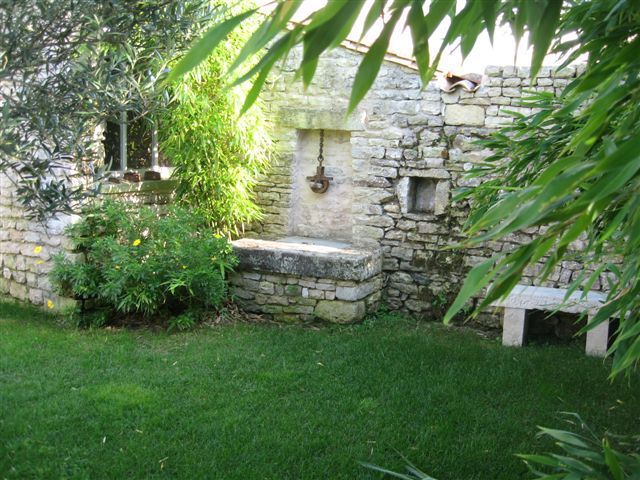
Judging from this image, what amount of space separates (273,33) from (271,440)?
351cm

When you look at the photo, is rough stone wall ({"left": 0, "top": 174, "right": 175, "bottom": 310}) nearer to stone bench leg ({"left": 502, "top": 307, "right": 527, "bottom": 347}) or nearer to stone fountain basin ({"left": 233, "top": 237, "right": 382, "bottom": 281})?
stone fountain basin ({"left": 233, "top": 237, "right": 382, "bottom": 281})

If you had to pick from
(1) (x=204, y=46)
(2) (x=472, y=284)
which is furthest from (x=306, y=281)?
(1) (x=204, y=46)

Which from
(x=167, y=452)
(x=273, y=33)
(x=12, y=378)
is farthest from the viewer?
(x=12, y=378)

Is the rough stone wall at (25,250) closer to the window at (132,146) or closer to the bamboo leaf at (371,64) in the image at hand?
the window at (132,146)

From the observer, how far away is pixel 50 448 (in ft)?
14.3

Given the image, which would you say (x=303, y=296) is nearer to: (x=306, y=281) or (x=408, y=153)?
(x=306, y=281)

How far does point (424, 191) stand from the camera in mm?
7469

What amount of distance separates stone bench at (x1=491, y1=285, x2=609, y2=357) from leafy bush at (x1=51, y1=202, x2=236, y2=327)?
8.33ft

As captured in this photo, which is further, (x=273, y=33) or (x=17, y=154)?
(x=17, y=154)

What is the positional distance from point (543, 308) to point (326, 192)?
2.59 meters

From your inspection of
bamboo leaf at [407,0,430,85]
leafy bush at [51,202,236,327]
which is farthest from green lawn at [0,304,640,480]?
bamboo leaf at [407,0,430,85]

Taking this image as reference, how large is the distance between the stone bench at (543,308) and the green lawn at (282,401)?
0.17 metres

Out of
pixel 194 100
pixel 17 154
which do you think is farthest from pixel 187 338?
pixel 17 154

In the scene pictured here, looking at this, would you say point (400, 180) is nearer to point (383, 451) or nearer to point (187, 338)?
point (187, 338)
